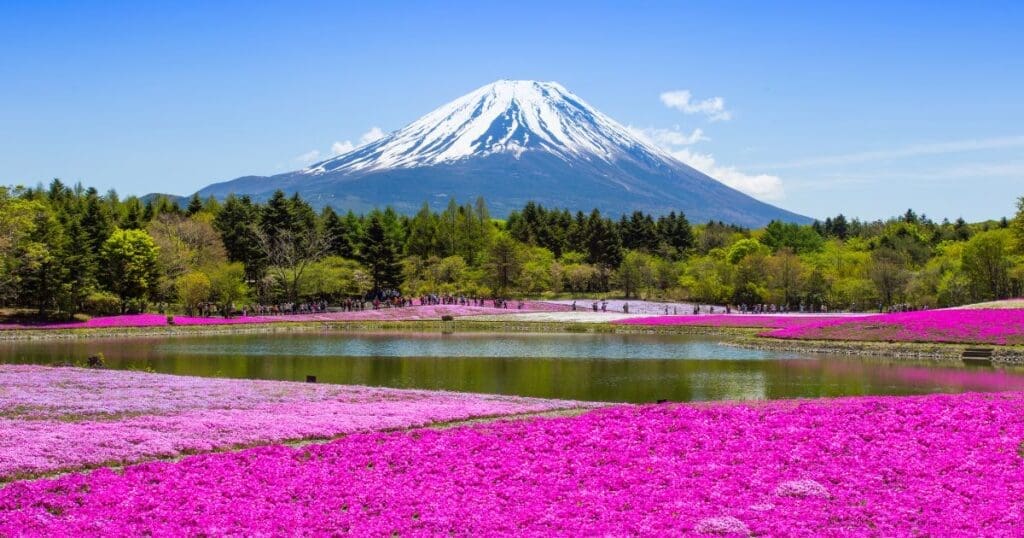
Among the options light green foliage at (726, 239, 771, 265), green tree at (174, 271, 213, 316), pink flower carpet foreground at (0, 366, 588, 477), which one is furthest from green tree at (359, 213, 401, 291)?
pink flower carpet foreground at (0, 366, 588, 477)

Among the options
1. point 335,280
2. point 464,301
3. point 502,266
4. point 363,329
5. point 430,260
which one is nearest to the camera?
point 363,329

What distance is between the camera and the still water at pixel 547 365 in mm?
32281

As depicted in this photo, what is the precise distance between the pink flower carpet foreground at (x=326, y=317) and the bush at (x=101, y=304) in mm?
4997

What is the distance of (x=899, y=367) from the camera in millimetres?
40250

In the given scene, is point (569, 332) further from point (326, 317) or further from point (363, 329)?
point (326, 317)

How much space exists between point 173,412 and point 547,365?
70.2 ft

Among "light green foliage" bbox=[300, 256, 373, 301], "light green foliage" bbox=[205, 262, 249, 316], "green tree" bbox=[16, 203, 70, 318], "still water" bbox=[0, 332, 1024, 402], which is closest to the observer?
"still water" bbox=[0, 332, 1024, 402]

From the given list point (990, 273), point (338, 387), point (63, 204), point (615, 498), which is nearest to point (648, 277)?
point (990, 273)

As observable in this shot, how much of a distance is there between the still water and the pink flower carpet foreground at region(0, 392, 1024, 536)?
10998 millimetres

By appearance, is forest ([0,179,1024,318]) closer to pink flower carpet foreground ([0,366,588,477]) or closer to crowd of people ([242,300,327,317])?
crowd of people ([242,300,327,317])

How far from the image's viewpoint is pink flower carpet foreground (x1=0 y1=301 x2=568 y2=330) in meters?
63.9

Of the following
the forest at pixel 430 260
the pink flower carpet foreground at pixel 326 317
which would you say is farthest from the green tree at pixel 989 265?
the pink flower carpet foreground at pixel 326 317

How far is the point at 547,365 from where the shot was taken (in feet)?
136

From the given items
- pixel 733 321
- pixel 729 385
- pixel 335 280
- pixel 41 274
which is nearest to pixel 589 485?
pixel 729 385
